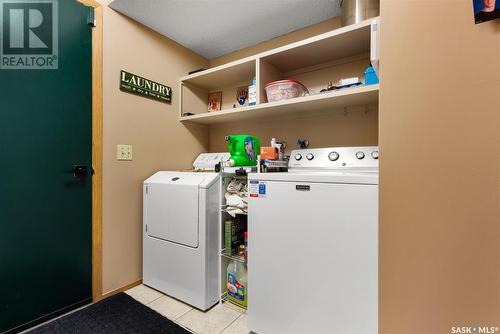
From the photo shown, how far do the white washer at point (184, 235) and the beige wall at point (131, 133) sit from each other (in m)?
0.14

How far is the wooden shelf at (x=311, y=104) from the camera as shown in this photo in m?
1.40

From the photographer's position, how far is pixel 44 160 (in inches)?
55.4

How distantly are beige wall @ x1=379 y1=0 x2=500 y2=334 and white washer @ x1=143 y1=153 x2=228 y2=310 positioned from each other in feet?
3.73

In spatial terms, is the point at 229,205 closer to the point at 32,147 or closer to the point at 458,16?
the point at 32,147

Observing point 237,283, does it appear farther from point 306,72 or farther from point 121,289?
point 306,72

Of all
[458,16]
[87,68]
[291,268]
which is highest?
[87,68]

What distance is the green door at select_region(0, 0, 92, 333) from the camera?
129cm

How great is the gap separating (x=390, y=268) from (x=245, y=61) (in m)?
1.72

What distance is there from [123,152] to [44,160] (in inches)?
18.8

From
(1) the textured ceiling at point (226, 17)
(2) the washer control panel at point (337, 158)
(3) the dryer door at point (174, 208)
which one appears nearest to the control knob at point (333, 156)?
(2) the washer control panel at point (337, 158)

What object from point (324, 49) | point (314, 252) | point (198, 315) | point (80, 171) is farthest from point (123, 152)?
point (324, 49)

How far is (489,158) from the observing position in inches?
20.6

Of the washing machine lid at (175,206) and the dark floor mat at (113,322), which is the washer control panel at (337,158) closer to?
the washing machine lid at (175,206)

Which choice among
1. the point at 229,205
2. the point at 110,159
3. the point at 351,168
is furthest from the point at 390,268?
the point at 110,159
